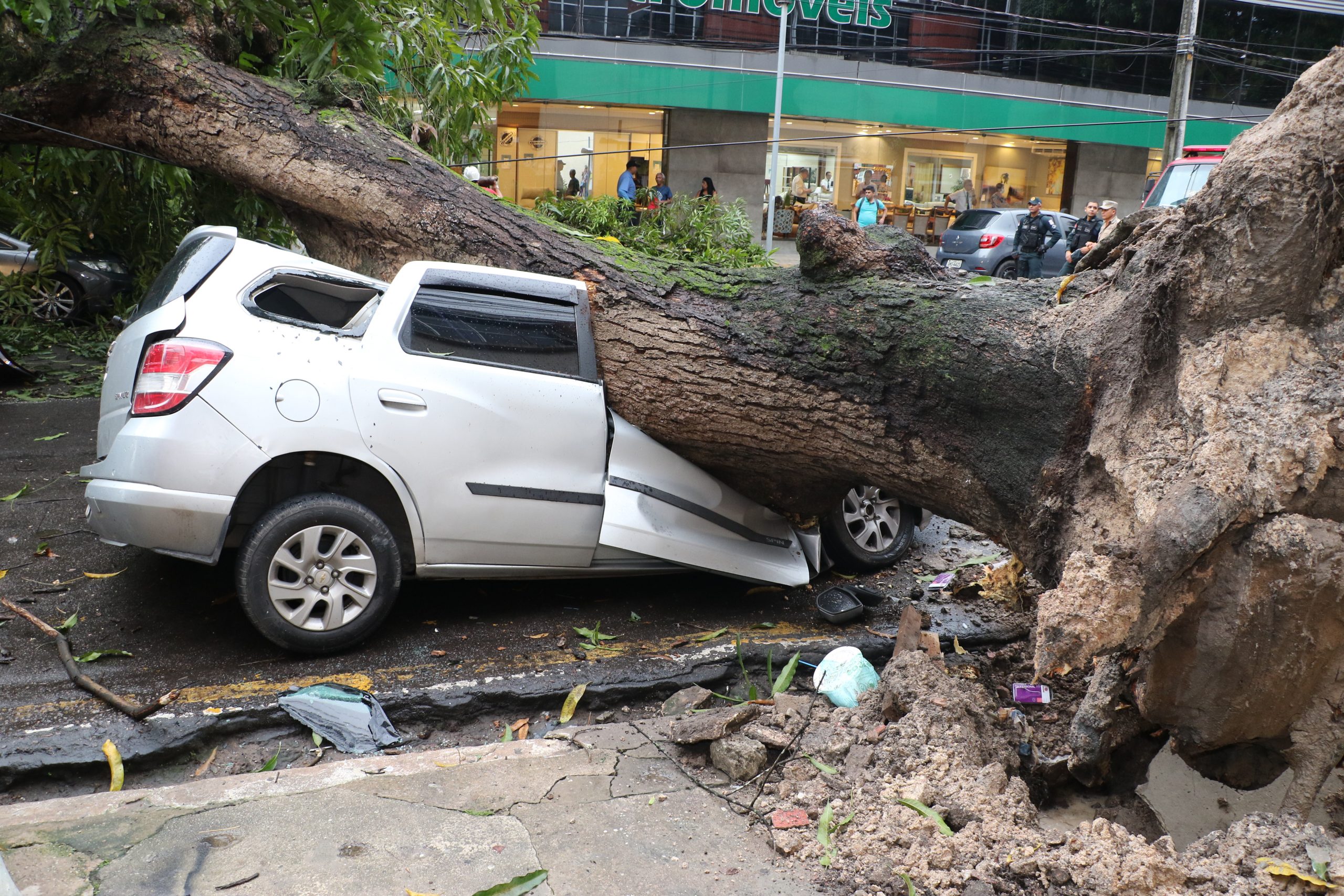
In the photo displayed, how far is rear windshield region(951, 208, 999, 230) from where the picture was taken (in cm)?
1905

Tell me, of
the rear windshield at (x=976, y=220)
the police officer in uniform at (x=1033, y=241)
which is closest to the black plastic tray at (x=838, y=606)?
the police officer in uniform at (x=1033, y=241)

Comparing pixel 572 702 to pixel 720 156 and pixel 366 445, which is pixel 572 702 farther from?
pixel 720 156

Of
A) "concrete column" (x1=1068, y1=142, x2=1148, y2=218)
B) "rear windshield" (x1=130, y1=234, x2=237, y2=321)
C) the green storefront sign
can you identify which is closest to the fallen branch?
"rear windshield" (x1=130, y1=234, x2=237, y2=321)

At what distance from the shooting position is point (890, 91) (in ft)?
76.1

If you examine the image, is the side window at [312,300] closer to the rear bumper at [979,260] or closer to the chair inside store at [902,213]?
the rear bumper at [979,260]

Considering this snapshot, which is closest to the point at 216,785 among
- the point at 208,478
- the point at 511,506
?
the point at 208,478

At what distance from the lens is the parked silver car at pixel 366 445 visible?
4.30m

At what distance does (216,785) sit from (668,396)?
271 centimetres

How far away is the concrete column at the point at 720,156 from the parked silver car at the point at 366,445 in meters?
18.5

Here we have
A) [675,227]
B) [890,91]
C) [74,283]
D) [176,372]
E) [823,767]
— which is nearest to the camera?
[823,767]

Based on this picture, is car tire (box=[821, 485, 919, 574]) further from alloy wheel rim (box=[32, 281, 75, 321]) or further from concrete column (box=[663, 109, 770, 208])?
concrete column (box=[663, 109, 770, 208])

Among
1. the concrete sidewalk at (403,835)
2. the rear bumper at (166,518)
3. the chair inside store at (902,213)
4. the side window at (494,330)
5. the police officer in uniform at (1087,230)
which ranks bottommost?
the concrete sidewalk at (403,835)

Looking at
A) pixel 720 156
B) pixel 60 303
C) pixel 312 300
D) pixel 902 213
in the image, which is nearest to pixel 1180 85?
pixel 902 213

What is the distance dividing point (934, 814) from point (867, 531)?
2.96 meters
